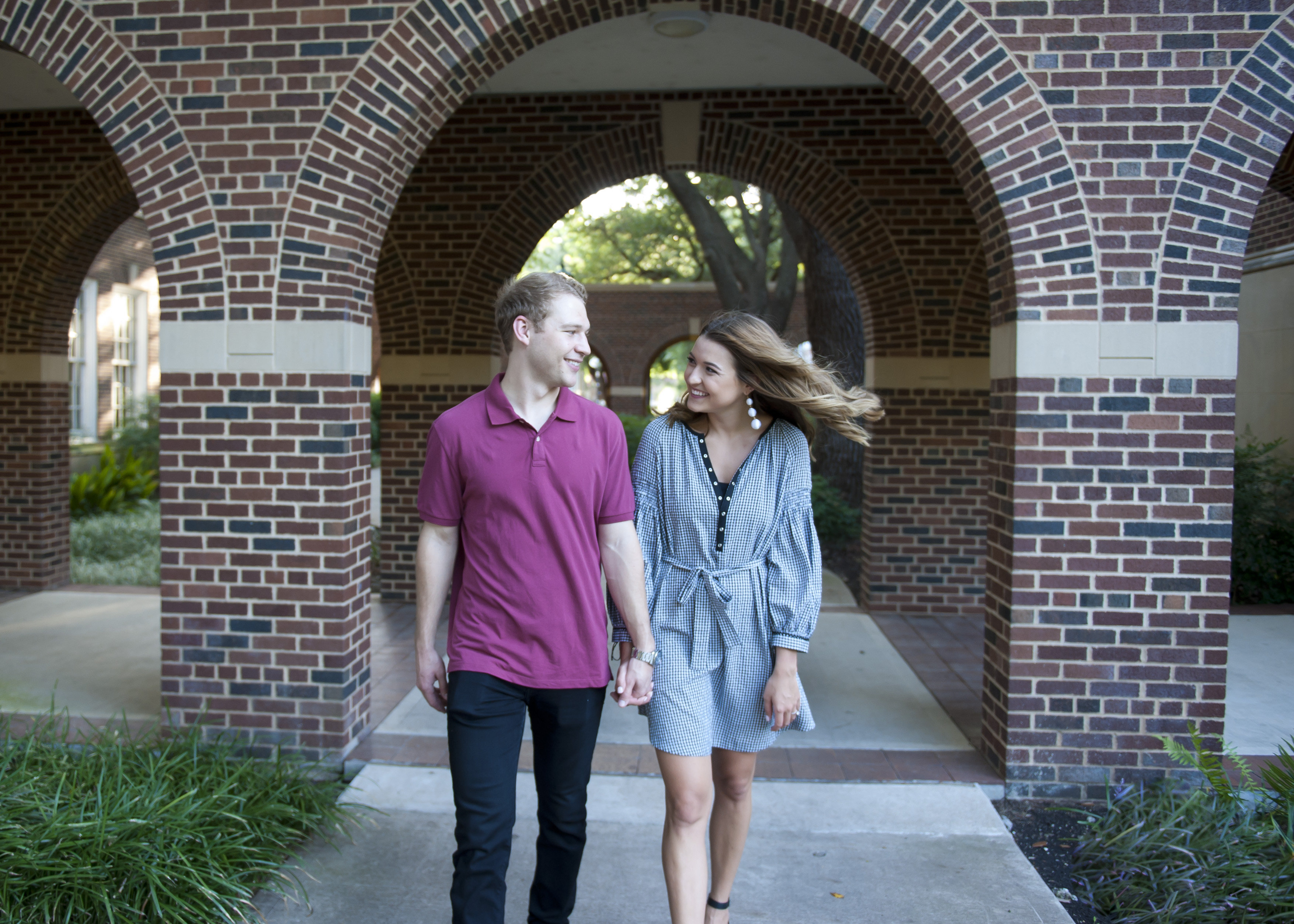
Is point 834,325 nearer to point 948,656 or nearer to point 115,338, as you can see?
point 948,656

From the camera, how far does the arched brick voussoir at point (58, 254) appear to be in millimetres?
7535

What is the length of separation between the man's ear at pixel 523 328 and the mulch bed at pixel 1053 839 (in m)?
2.62

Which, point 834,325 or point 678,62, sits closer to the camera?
point 678,62

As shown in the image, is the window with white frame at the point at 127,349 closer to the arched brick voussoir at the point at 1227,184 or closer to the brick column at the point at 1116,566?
the brick column at the point at 1116,566

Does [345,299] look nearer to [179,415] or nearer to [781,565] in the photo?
[179,415]

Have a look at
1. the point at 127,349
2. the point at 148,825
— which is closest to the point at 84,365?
the point at 127,349

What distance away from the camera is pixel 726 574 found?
2615 mm

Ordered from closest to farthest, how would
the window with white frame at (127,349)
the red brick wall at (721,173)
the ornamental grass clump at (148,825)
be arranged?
the ornamental grass clump at (148,825) < the red brick wall at (721,173) < the window with white frame at (127,349)

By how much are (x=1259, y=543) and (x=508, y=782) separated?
25.7 feet

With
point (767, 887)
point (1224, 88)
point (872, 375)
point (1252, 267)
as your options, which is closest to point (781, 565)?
point (767, 887)

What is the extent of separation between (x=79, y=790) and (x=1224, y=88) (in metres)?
5.20

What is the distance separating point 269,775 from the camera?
3.77 meters

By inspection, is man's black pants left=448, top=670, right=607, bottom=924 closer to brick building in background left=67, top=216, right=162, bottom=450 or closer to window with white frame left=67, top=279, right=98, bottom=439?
brick building in background left=67, top=216, right=162, bottom=450

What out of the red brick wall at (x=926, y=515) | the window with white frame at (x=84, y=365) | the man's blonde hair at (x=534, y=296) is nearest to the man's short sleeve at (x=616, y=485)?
the man's blonde hair at (x=534, y=296)
